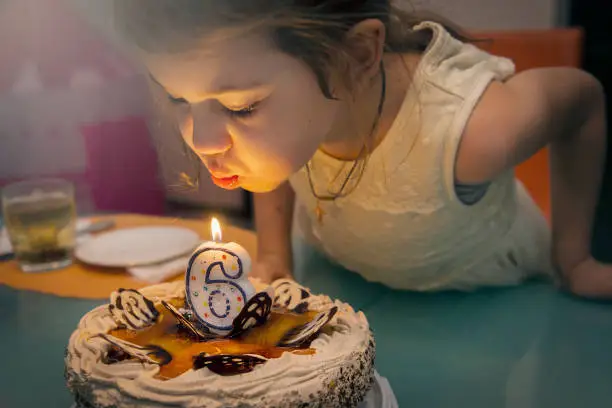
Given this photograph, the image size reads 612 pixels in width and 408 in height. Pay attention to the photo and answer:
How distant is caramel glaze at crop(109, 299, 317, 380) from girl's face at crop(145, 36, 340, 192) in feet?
0.50

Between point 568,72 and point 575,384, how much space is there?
1.17 feet

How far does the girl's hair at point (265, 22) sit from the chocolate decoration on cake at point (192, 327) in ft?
0.77

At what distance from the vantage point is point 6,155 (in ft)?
2.47

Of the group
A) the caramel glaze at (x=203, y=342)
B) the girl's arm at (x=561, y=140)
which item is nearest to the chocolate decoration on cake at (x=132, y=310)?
the caramel glaze at (x=203, y=342)

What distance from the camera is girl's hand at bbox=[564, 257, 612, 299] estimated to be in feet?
2.68

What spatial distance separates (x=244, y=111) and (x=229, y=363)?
0.23 m

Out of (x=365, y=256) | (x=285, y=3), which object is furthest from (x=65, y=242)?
(x=285, y=3)

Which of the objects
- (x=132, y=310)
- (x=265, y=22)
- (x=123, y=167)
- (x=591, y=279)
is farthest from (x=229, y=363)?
(x=591, y=279)

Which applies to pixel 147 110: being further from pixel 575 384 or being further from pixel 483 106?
pixel 575 384

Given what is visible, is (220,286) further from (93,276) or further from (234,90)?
(93,276)

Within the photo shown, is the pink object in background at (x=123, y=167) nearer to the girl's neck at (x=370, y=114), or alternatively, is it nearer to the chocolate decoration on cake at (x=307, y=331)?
the girl's neck at (x=370, y=114)

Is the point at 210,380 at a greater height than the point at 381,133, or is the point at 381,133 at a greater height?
the point at 381,133

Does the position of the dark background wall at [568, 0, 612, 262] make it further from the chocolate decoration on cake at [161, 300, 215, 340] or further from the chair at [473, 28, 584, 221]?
the chocolate decoration on cake at [161, 300, 215, 340]

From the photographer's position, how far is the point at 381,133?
0.84 m
